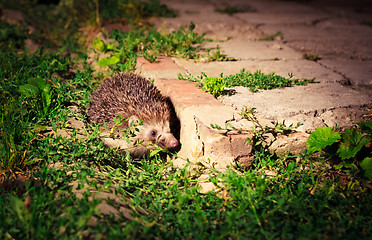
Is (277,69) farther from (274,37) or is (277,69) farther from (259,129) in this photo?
(274,37)

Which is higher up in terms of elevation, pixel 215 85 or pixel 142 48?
pixel 142 48

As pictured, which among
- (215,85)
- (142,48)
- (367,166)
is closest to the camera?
(367,166)

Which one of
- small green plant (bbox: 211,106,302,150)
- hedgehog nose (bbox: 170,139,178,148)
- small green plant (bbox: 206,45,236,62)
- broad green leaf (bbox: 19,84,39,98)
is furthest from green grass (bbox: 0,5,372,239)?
small green plant (bbox: 206,45,236,62)

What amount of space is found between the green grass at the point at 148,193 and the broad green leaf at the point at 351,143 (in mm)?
23

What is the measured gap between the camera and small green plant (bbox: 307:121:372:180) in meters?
3.14

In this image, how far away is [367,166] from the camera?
10.2 ft

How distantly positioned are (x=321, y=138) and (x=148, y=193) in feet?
5.84

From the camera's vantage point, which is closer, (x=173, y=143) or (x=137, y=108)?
(x=173, y=143)

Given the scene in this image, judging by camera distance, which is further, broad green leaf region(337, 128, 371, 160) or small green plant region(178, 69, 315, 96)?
small green plant region(178, 69, 315, 96)

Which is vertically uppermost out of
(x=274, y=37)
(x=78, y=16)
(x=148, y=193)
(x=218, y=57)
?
(x=78, y=16)

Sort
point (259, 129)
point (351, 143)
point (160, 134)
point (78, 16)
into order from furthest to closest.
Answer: point (78, 16) → point (160, 134) → point (259, 129) → point (351, 143)

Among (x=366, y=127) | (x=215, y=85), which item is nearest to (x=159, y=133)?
(x=215, y=85)

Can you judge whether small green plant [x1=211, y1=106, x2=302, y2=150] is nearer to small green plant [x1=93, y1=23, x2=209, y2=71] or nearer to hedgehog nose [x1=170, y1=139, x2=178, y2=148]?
hedgehog nose [x1=170, y1=139, x2=178, y2=148]

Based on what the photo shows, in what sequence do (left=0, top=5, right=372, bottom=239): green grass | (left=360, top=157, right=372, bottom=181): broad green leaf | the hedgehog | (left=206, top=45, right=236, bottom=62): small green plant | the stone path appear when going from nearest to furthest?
(left=0, top=5, right=372, bottom=239): green grass → (left=360, top=157, right=372, bottom=181): broad green leaf → the stone path → the hedgehog → (left=206, top=45, right=236, bottom=62): small green plant
